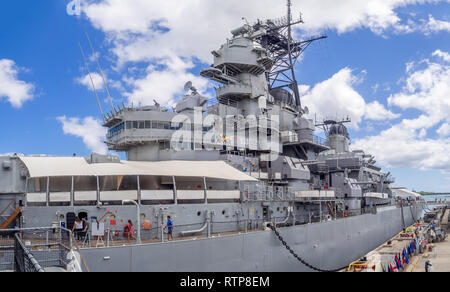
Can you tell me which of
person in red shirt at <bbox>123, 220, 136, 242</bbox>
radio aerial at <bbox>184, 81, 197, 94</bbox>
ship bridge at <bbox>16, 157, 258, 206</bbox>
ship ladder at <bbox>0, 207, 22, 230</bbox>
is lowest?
person in red shirt at <bbox>123, 220, 136, 242</bbox>

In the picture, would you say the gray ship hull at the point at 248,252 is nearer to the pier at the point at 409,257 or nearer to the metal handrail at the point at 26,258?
the pier at the point at 409,257

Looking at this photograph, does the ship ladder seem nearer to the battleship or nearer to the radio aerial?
the battleship

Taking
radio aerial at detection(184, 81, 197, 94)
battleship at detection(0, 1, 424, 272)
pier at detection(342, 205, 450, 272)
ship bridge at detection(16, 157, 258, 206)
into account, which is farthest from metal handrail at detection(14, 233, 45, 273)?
radio aerial at detection(184, 81, 197, 94)

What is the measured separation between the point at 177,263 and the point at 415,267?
1415cm

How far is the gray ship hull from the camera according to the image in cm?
1245

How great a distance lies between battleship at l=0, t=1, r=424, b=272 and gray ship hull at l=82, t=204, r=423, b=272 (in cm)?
5

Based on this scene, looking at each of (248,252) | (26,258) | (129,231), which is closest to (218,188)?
(248,252)

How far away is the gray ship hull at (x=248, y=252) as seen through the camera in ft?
40.8

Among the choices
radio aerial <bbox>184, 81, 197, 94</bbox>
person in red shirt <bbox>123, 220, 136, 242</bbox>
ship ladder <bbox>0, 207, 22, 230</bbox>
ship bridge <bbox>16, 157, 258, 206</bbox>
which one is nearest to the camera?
person in red shirt <bbox>123, 220, 136, 242</bbox>

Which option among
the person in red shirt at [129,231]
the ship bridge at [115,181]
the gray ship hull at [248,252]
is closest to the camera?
the gray ship hull at [248,252]

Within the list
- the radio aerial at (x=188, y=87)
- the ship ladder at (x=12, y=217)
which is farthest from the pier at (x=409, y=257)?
the radio aerial at (x=188, y=87)

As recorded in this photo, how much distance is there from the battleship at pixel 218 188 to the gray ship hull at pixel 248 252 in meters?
0.05

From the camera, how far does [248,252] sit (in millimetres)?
16516

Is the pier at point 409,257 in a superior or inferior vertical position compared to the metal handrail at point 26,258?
inferior
